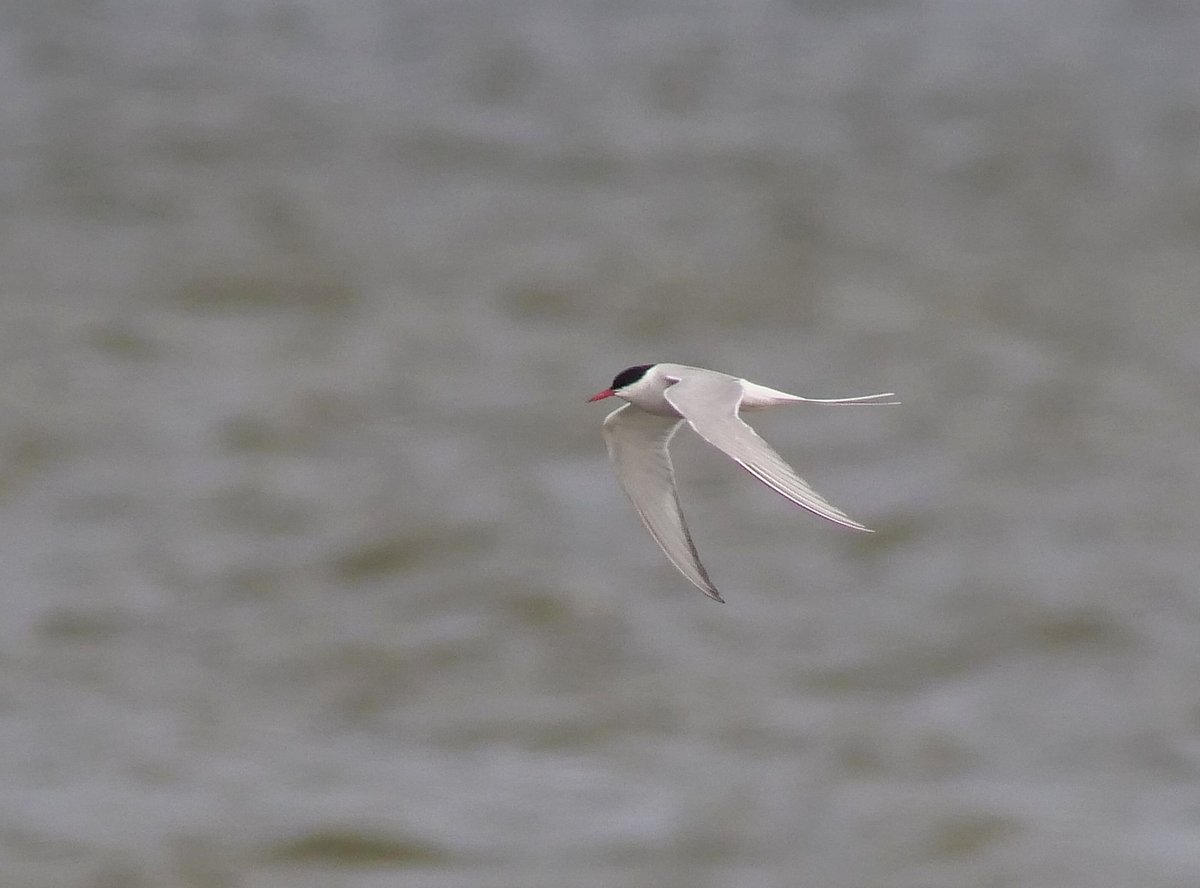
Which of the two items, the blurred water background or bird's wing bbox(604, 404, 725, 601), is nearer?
bird's wing bbox(604, 404, 725, 601)

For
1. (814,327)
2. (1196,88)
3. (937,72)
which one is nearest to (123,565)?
(814,327)

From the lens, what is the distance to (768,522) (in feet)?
45.7

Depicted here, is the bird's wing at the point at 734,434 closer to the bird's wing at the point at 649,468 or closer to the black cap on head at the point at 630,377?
the black cap on head at the point at 630,377

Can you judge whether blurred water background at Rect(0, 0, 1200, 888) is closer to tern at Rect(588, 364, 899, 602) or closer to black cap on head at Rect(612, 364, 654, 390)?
tern at Rect(588, 364, 899, 602)

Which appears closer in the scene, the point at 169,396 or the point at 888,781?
the point at 888,781

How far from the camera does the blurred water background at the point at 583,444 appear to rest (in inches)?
421

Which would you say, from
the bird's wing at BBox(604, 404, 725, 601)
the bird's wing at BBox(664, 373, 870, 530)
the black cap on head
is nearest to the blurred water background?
the bird's wing at BBox(604, 404, 725, 601)

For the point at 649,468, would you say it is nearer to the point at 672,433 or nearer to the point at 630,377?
the point at 672,433

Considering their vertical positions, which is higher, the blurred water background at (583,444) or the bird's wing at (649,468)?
the blurred water background at (583,444)

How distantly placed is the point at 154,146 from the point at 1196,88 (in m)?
7.79

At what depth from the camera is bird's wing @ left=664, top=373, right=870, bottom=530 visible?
319cm

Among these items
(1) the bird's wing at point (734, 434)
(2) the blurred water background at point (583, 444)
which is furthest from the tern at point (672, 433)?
(2) the blurred water background at point (583, 444)

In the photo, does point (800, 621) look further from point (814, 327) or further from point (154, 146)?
point (154, 146)

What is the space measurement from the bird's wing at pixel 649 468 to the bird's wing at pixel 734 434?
44cm
